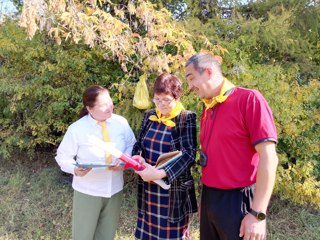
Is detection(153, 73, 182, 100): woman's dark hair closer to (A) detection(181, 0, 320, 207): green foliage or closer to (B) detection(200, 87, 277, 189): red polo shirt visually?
(B) detection(200, 87, 277, 189): red polo shirt

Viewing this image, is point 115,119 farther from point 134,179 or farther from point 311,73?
point 311,73

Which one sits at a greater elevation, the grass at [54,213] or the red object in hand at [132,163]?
the red object in hand at [132,163]

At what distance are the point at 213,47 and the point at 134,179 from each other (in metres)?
2.08

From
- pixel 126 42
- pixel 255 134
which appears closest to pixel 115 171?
pixel 255 134

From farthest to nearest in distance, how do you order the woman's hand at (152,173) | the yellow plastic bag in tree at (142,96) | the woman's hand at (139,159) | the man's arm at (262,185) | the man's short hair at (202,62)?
the yellow plastic bag in tree at (142,96), the woman's hand at (139,159), the woman's hand at (152,173), the man's short hair at (202,62), the man's arm at (262,185)

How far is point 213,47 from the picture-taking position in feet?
13.2

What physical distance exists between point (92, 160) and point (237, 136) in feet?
3.74

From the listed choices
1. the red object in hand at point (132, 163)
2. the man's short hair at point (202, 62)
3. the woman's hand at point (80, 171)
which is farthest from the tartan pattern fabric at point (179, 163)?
the man's short hair at point (202, 62)

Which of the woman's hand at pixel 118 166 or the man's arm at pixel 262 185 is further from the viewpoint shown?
the woman's hand at pixel 118 166

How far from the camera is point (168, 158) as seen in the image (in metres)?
2.20

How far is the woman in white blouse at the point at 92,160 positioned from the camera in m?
2.43

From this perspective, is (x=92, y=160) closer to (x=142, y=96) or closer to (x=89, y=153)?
(x=89, y=153)

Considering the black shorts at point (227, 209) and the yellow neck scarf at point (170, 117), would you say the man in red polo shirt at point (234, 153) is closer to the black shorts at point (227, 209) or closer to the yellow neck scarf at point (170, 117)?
the black shorts at point (227, 209)

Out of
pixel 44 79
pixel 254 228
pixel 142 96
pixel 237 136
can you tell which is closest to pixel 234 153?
pixel 237 136
